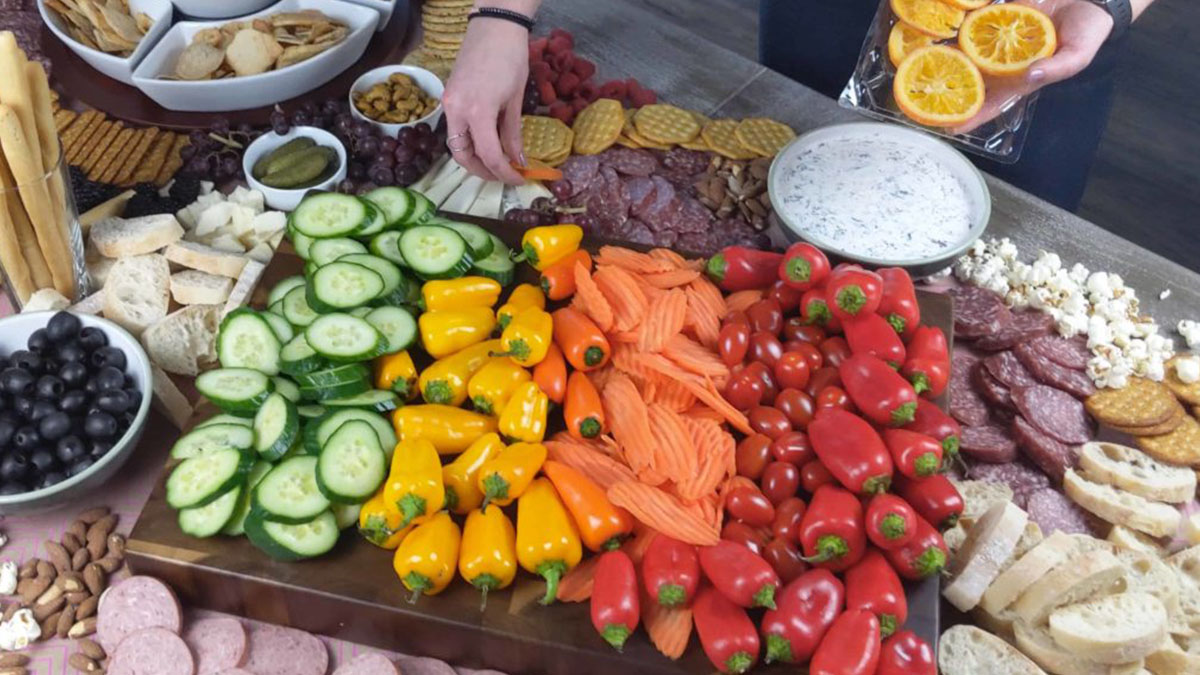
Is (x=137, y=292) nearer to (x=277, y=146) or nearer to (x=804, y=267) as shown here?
(x=277, y=146)

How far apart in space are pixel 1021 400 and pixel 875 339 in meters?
0.41

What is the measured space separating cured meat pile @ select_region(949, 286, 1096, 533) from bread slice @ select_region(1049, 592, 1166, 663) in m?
0.24

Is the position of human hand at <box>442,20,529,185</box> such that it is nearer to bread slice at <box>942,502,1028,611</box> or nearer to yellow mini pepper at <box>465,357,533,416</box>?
yellow mini pepper at <box>465,357,533,416</box>

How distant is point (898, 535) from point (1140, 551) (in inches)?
22.3

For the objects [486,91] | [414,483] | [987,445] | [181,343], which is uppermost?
[486,91]

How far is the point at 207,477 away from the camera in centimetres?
166

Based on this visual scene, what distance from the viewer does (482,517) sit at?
163 cm

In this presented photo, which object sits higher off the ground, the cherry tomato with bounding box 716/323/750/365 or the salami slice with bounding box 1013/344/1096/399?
the cherry tomato with bounding box 716/323/750/365

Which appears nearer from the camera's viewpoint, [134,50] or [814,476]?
[814,476]

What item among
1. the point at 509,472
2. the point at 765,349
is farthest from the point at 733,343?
the point at 509,472

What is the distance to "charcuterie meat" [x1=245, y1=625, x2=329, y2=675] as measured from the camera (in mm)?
1656

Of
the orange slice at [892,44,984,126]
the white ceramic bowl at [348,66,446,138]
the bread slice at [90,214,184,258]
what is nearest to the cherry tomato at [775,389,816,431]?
the orange slice at [892,44,984,126]

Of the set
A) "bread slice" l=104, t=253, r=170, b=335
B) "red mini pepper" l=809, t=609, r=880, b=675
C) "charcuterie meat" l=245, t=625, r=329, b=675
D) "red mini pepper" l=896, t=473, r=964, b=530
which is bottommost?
"charcuterie meat" l=245, t=625, r=329, b=675

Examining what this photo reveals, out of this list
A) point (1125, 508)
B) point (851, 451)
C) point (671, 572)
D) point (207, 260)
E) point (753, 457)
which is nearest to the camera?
point (671, 572)
